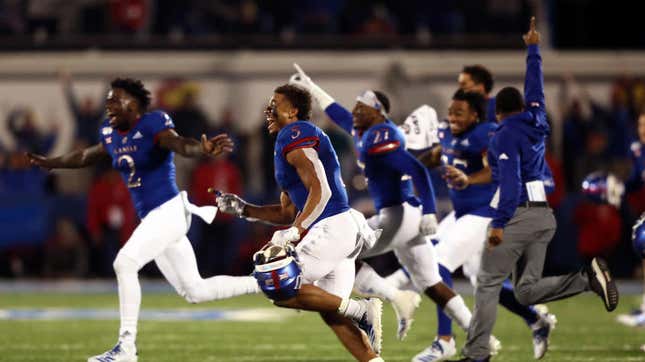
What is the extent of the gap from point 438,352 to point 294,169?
198 cm

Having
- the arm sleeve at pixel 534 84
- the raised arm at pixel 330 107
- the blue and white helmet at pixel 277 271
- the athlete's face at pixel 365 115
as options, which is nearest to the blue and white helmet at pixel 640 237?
the arm sleeve at pixel 534 84

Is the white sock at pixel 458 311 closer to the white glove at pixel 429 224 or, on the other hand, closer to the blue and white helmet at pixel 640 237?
the white glove at pixel 429 224

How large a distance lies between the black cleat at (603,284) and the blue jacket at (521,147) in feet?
1.94

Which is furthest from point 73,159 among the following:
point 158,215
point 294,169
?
point 294,169

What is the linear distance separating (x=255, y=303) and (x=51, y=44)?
23.6 feet

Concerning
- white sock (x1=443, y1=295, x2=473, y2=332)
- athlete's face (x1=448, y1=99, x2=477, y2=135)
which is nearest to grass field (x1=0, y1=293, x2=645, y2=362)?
white sock (x1=443, y1=295, x2=473, y2=332)

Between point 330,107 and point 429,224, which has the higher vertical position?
point 330,107

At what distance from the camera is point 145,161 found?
25.0 feet

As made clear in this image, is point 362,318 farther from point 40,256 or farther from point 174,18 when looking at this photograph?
point 174,18

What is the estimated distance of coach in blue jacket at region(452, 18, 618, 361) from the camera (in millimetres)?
6836

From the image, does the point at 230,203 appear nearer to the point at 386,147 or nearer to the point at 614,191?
the point at 386,147

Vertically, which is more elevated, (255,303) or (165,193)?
(165,193)

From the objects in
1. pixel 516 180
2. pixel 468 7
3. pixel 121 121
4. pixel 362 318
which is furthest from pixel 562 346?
pixel 468 7

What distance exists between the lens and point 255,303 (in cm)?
1273
